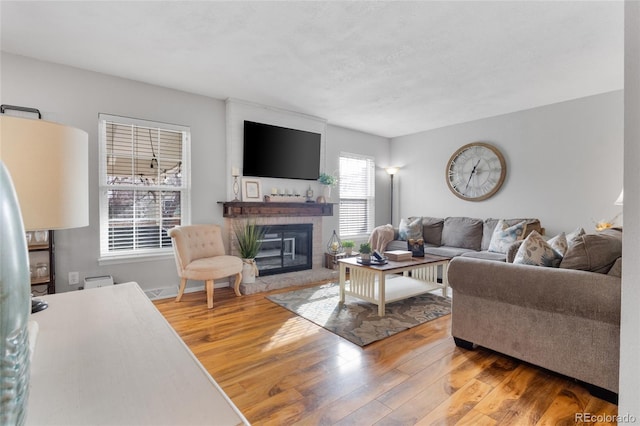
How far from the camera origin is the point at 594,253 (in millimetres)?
1897

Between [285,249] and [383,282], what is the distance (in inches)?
81.1

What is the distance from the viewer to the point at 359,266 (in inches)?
126

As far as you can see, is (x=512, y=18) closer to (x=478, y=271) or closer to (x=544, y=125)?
(x=478, y=271)

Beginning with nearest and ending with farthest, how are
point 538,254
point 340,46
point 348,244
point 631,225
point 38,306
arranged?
point 38,306, point 631,225, point 538,254, point 340,46, point 348,244

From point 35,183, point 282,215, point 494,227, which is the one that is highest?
point 35,183

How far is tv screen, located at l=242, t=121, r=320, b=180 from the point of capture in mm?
4367

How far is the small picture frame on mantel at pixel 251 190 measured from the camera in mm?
4367

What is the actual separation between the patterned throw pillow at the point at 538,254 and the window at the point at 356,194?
3639mm

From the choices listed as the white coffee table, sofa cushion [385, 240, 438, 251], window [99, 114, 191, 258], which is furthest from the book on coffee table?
window [99, 114, 191, 258]

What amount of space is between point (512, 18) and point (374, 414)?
2.83 meters

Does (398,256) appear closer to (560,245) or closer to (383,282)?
(383,282)

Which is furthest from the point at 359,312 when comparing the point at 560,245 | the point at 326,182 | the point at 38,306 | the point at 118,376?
the point at 118,376

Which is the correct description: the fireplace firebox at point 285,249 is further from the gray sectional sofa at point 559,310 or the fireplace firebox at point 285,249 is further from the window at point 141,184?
the gray sectional sofa at point 559,310

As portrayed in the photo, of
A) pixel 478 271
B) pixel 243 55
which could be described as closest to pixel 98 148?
pixel 243 55
